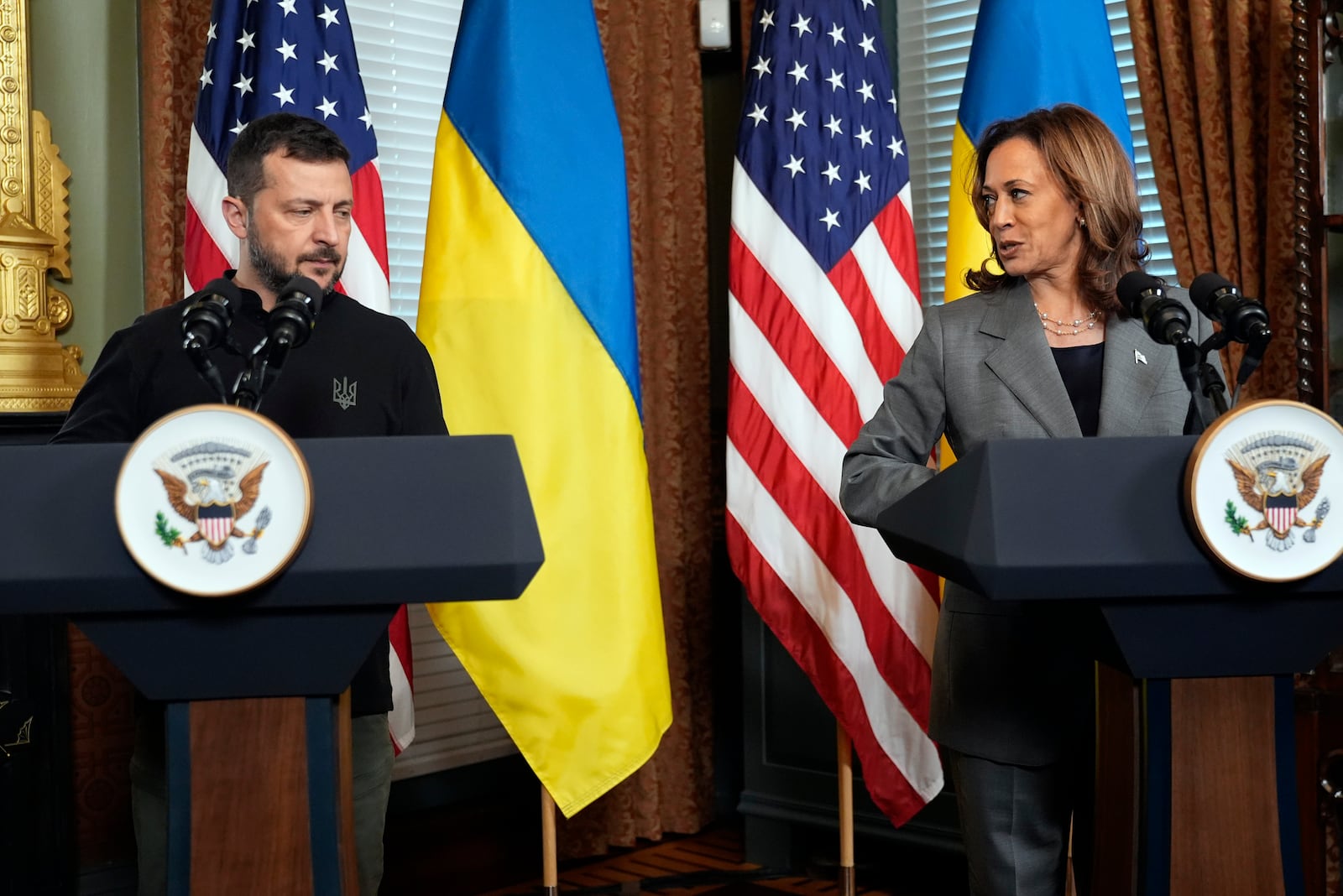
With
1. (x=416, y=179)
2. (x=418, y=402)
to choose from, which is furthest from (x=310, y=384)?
(x=416, y=179)

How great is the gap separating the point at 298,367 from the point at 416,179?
72.9 inches

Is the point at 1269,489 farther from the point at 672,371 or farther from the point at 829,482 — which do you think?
the point at 672,371

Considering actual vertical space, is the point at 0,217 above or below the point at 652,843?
above

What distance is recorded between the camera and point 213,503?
119 centimetres

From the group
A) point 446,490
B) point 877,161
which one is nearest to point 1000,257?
point 446,490

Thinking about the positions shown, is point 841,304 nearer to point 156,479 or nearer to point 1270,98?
point 1270,98

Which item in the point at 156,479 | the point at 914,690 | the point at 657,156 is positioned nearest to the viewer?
the point at 156,479

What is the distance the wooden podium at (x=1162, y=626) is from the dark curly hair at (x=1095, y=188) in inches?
23.6

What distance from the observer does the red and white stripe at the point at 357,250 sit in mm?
2596

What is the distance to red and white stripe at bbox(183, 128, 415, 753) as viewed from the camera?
102 inches

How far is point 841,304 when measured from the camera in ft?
9.71

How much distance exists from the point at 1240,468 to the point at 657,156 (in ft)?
9.13

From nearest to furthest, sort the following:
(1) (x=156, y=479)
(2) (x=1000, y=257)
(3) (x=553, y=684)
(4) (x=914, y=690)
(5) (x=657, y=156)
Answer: (1) (x=156, y=479), (2) (x=1000, y=257), (3) (x=553, y=684), (4) (x=914, y=690), (5) (x=657, y=156)

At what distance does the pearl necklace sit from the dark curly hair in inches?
0.8
